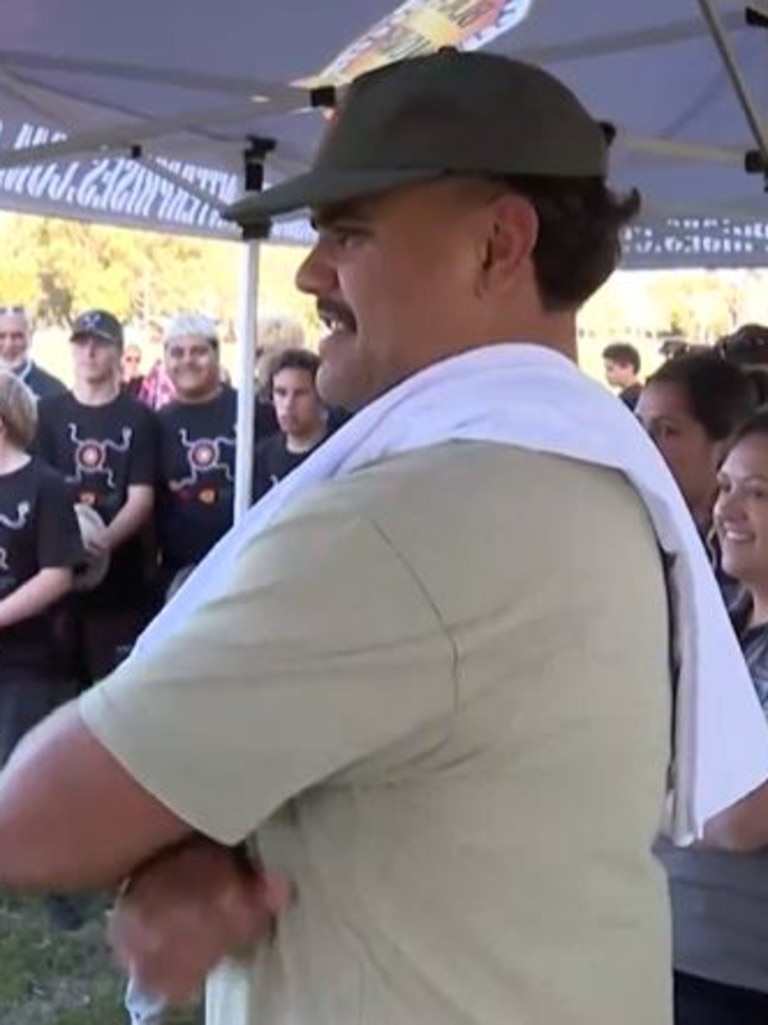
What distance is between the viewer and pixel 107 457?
17.5ft

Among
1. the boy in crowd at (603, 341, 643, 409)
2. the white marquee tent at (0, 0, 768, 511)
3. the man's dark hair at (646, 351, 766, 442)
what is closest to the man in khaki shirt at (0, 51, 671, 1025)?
the man's dark hair at (646, 351, 766, 442)

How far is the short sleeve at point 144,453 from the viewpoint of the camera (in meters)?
5.34

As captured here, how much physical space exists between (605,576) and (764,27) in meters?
3.27

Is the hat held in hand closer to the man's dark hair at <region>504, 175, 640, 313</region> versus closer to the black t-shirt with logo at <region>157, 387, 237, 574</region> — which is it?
the black t-shirt with logo at <region>157, 387, 237, 574</region>

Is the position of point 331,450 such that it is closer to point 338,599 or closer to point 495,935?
point 338,599

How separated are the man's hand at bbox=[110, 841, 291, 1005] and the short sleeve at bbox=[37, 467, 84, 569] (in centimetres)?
357

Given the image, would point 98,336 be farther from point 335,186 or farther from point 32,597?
point 335,186

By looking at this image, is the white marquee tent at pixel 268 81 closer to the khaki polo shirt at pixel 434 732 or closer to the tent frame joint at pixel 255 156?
the tent frame joint at pixel 255 156

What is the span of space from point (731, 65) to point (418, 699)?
281 cm

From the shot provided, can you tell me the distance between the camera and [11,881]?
3.23 ft

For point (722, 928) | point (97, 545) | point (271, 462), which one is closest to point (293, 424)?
point (271, 462)

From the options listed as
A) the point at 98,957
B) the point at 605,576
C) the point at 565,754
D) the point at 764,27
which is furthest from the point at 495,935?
the point at 98,957

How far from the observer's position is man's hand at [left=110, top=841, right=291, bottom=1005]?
39.7 inches

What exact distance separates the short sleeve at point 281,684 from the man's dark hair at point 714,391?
181 cm
